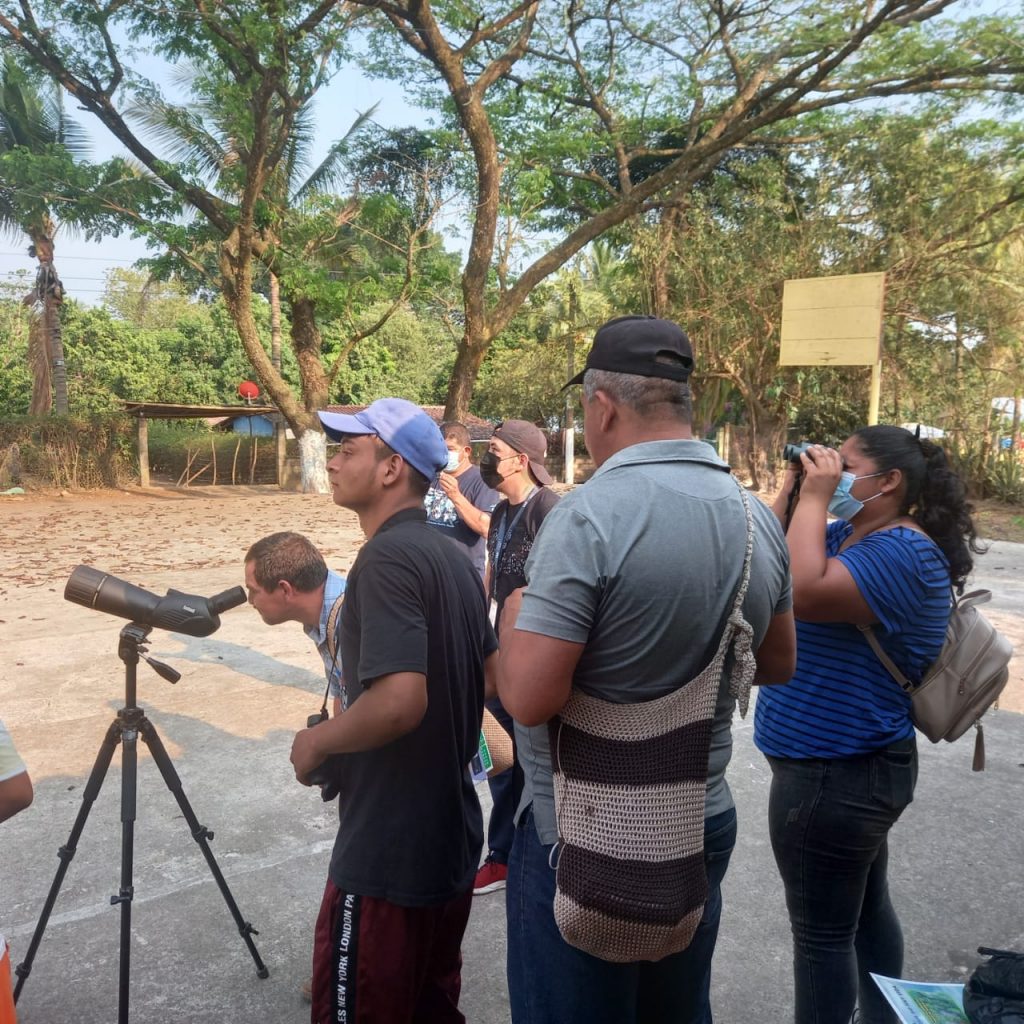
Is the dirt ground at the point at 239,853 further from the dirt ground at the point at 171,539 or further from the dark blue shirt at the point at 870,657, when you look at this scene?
the dirt ground at the point at 171,539

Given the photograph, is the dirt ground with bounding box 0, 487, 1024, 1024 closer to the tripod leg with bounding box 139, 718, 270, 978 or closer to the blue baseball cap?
the tripod leg with bounding box 139, 718, 270, 978

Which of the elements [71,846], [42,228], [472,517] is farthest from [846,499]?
[42,228]

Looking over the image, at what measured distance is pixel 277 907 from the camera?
3.05 metres

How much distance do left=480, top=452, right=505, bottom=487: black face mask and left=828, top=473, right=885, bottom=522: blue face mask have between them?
188cm

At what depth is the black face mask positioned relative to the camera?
382cm

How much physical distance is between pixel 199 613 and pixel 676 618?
1.44m

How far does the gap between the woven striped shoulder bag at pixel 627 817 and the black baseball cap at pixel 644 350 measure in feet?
1.73

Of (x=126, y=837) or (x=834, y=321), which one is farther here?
(x=834, y=321)

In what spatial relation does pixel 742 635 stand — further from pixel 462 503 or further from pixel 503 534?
pixel 462 503

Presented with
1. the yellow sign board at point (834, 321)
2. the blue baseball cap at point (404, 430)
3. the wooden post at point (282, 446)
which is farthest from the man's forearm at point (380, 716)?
the wooden post at point (282, 446)

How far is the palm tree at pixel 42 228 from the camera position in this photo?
21.4 m

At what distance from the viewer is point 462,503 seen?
438 centimetres

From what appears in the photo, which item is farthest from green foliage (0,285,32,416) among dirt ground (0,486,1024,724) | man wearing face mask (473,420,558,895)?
Result: man wearing face mask (473,420,558,895)

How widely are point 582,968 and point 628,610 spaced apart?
24.7 inches
